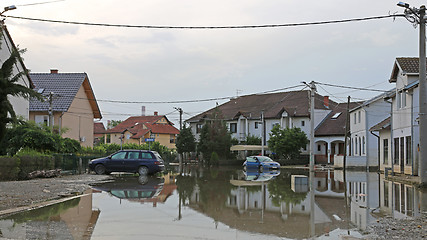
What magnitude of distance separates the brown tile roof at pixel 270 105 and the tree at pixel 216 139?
1.81 m

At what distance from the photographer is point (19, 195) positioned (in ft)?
54.3

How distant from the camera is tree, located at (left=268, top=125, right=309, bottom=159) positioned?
59438 millimetres

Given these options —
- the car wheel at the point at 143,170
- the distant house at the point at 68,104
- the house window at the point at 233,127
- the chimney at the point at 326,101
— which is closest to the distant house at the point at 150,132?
the house window at the point at 233,127

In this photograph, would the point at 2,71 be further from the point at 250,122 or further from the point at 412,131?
the point at 250,122

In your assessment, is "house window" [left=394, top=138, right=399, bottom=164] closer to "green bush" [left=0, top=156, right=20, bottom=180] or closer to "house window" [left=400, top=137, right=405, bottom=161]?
"house window" [left=400, top=137, right=405, bottom=161]

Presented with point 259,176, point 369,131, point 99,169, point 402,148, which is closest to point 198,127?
point 369,131

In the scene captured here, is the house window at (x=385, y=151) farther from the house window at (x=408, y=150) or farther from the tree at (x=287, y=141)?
the tree at (x=287, y=141)

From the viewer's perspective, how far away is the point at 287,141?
59281 millimetres

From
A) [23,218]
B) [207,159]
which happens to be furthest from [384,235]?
[207,159]

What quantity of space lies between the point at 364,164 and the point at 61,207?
123 feet

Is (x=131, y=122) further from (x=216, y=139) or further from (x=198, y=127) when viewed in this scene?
(x=216, y=139)

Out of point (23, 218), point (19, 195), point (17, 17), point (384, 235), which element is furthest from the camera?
point (17, 17)

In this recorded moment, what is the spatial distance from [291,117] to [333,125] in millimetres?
5685

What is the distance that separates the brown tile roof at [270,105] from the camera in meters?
67.9
